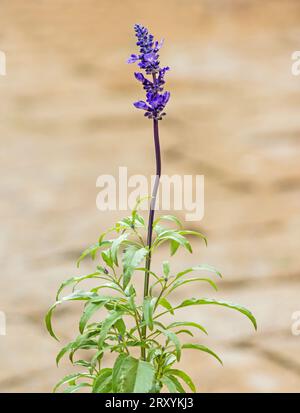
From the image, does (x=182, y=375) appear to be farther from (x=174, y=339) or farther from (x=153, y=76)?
(x=153, y=76)

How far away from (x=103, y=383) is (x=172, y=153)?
2.13 m

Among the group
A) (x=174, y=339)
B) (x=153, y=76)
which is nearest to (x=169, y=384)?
(x=174, y=339)

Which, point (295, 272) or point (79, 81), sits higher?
point (79, 81)

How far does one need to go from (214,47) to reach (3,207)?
3.84 ft

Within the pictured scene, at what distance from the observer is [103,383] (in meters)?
0.98

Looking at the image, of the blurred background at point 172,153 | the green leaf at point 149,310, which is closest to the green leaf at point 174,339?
the green leaf at point 149,310

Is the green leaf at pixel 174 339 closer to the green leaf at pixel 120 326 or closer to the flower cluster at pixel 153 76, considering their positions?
the green leaf at pixel 120 326

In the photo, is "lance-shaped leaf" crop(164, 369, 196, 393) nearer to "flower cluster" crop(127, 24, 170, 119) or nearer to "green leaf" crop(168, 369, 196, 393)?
"green leaf" crop(168, 369, 196, 393)

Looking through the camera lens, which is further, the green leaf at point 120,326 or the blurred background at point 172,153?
the blurred background at point 172,153

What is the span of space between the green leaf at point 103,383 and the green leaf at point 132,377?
34 mm

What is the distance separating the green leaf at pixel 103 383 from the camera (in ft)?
3.20

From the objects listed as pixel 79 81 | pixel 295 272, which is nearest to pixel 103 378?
pixel 295 272

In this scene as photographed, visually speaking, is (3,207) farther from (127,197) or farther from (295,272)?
(295,272)

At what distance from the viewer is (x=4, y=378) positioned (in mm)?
2547
